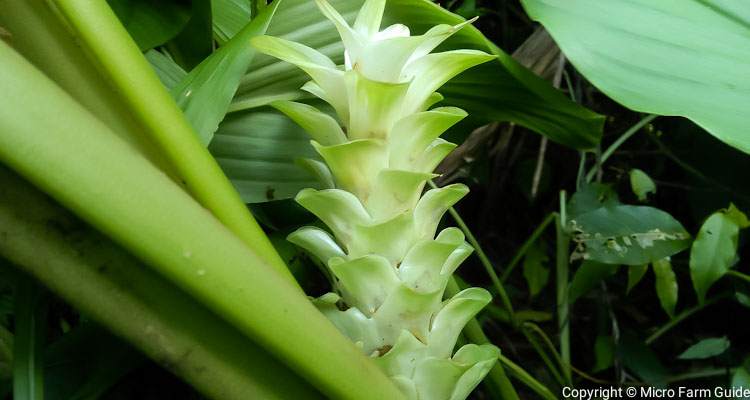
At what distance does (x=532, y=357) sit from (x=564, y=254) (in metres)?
0.26

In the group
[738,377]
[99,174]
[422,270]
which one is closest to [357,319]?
[422,270]

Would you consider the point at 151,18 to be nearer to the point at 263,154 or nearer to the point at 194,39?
the point at 194,39

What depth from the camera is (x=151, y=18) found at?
0.53m

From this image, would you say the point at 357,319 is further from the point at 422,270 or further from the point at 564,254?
the point at 564,254

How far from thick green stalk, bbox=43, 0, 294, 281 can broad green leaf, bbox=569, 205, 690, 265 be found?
0.45 m

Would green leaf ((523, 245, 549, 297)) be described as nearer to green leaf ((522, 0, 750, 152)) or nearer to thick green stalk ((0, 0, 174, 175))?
green leaf ((522, 0, 750, 152))

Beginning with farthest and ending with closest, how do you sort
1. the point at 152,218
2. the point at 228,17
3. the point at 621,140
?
1. the point at 621,140
2. the point at 228,17
3. the point at 152,218

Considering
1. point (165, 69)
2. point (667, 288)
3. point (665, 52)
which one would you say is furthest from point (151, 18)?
point (667, 288)

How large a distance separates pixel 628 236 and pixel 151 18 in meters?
0.52

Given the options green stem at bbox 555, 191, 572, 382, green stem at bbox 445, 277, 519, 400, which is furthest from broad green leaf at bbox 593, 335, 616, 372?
green stem at bbox 445, 277, 519, 400

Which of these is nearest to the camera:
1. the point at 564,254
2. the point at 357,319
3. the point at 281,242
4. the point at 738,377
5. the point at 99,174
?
the point at 99,174

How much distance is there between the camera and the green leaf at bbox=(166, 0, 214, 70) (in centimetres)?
55

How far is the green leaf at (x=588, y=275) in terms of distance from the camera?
714 millimetres

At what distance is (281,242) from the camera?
53 centimetres
